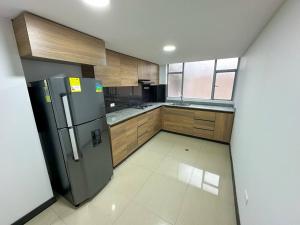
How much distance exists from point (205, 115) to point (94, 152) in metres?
2.76

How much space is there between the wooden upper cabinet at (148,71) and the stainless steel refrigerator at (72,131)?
5.95 ft

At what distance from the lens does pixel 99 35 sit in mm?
1681

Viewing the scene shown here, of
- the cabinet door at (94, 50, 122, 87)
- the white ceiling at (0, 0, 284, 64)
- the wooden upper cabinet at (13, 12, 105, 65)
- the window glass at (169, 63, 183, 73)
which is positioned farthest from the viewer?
the window glass at (169, 63, 183, 73)

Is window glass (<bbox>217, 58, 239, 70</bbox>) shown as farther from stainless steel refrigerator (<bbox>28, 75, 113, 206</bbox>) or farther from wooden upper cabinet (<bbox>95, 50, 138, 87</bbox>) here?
stainless steel refrigerator (<bbox>28, 75, 113, 206</bbox>)

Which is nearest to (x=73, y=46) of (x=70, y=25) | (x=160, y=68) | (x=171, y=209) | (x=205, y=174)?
(x=70, y=25)

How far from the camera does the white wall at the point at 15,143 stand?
1.21 meters

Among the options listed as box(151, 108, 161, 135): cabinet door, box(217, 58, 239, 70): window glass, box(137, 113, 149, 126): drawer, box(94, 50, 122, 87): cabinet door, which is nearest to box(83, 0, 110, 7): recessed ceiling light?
box(94, 50, 122, 87): cabinet door

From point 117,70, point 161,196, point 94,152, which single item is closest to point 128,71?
point 117,70

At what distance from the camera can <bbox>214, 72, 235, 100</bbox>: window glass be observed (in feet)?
11.0

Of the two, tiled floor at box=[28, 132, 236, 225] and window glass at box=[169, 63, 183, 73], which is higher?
window glass at box=[169, 63, 183, 73]

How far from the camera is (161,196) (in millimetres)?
1734

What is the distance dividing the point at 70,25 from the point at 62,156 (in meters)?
1.53

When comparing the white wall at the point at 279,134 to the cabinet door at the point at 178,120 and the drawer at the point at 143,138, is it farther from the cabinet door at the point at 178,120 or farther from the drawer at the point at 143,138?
the cabinet door at the point at 178,120

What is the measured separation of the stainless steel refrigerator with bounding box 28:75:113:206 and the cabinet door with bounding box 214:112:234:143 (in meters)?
2.74
